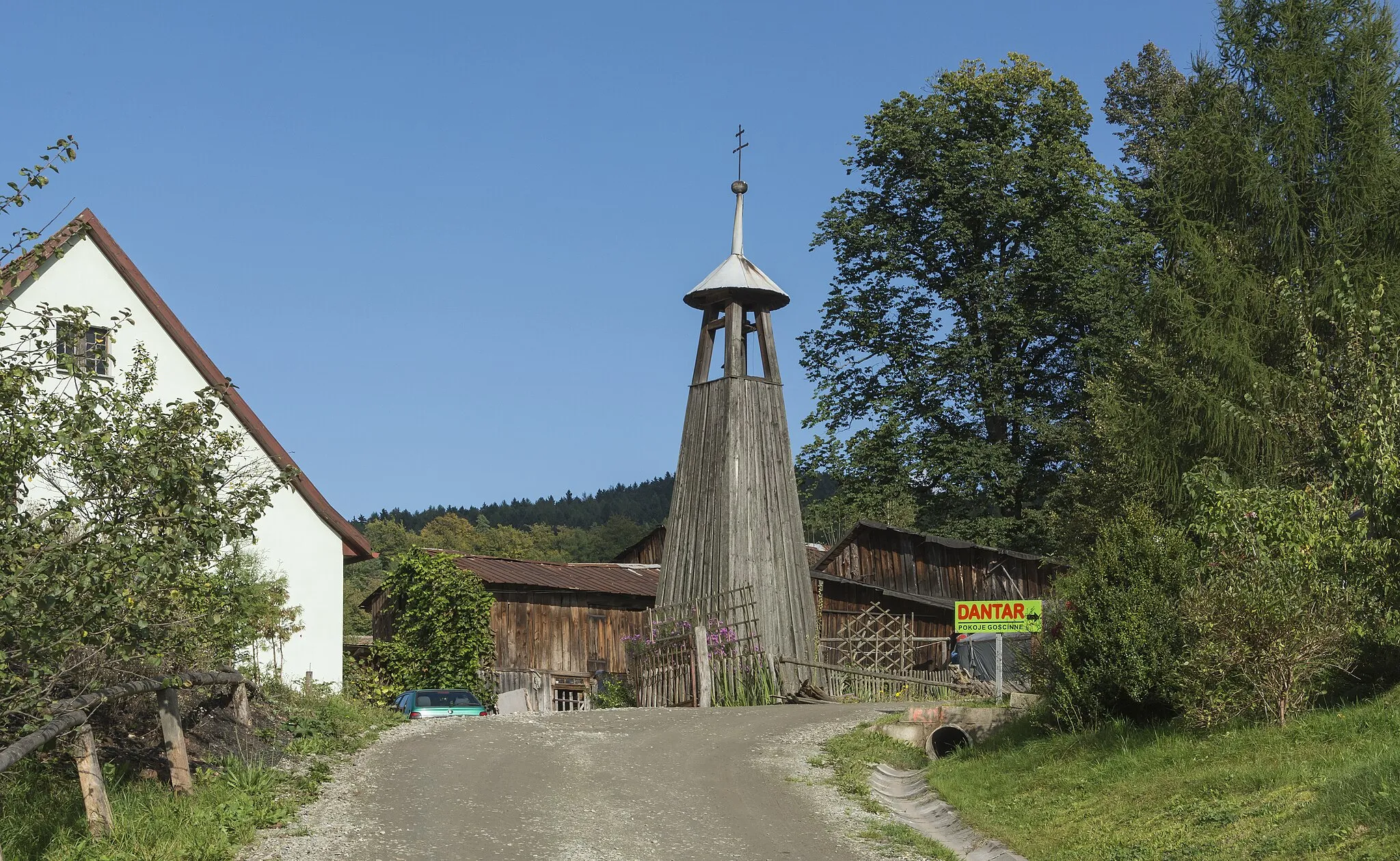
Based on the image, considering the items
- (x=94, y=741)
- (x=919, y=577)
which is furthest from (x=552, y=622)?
(x=94, y=741)

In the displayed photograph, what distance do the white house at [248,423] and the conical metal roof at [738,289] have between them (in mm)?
8988

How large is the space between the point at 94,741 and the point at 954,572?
30.3 m

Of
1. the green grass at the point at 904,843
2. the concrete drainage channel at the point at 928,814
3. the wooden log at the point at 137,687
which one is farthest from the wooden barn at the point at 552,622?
the green grass at the point at 904,843

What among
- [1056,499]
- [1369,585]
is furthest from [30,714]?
[1056,499]

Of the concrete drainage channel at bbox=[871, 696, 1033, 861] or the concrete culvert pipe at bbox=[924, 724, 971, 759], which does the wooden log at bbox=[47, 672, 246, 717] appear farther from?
the concrete culvert pipe at bbox=[924, 724, 971, 759]

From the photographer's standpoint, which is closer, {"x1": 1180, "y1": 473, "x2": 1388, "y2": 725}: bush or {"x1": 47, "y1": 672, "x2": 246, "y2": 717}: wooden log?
{"x1": 47, "y1": 672, "x2": 246, "y2": 717}: wooden log

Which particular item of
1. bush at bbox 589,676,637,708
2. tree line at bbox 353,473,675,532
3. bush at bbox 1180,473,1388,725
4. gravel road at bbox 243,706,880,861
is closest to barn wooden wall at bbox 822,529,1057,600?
bush at bbox 589,676,637,708

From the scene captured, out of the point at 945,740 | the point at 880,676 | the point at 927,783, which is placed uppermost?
the point at 880,676

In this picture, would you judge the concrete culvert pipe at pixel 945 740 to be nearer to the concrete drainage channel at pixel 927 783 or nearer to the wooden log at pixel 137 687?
the concrete drainage channel at pixel 927 783

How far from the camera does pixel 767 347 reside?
95.6 feet

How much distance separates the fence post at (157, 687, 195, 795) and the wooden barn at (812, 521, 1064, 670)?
77.8 feet

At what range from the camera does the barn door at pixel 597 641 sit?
32.6 meters

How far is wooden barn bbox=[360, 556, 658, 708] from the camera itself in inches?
1243

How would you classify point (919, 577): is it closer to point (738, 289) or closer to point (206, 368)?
point (738, 289)
